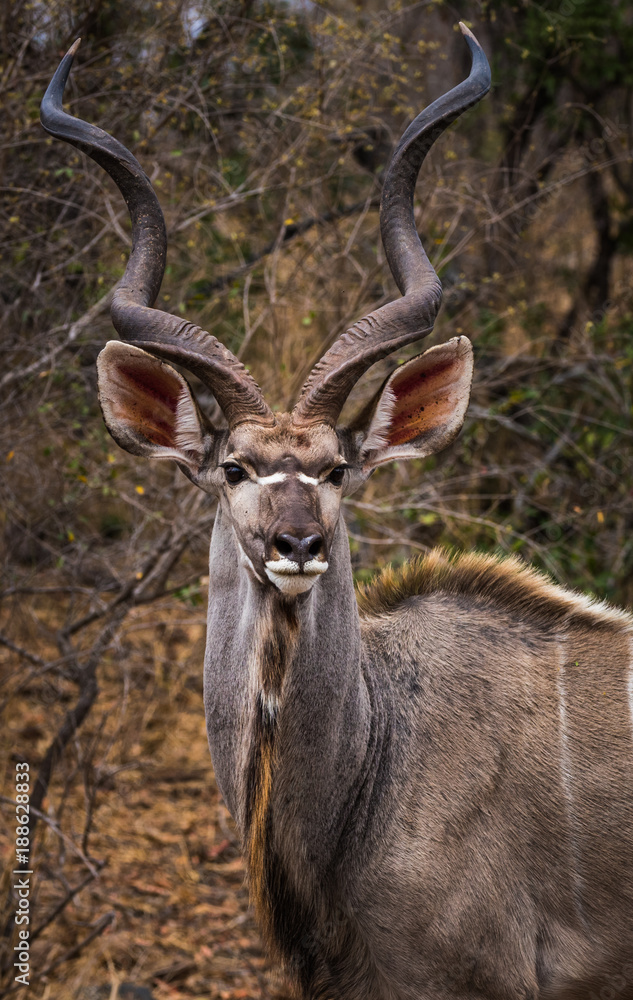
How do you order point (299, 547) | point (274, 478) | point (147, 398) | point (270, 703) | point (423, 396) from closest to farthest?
point (299, 547), point (274, 478), point (270, 703), point (147, 398), point (423, 396)

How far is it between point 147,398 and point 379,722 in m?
1.28

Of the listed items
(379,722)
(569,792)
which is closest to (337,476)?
(379,722)

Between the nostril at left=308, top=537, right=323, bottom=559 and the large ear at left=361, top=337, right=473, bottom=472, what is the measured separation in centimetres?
66

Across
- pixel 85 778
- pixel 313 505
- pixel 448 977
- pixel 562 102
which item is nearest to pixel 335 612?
pixel 313 505

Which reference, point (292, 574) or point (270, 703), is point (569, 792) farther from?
point (292, 574)

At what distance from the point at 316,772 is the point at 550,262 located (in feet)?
21.1

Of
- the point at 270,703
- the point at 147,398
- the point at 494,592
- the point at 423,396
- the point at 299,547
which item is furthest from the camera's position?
the point at 494,592

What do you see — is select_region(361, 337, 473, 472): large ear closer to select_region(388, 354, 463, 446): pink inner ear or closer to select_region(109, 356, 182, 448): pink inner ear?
select_region(388, 354, 463, 446): pink inner ear

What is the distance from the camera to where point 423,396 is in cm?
299

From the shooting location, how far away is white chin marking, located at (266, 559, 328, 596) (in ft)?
7.80

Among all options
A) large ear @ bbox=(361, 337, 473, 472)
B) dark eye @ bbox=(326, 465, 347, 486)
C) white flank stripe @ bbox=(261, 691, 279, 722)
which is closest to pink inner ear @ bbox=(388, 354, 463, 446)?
large ear @ bbox=(361, 337, 473, 472)

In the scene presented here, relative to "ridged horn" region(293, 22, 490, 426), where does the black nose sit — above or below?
below

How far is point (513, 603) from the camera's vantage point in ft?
10.9

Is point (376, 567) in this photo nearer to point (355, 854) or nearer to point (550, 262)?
point (355, 854)
